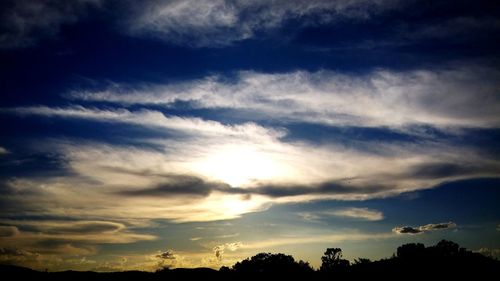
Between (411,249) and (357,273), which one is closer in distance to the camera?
(357,273)

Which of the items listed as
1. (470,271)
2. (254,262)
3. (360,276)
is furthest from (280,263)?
(470,271)

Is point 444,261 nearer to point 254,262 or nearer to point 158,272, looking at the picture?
point 158,272

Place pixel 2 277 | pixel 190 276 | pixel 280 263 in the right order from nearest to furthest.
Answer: pixel 2 277 → pixel 190 276 → pixel 280 263

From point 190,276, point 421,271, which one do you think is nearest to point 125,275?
point 190,276

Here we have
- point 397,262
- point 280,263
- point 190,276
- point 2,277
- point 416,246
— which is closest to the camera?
point 2,277

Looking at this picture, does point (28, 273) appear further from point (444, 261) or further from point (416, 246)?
point (416, 246)

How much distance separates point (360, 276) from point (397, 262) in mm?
9168

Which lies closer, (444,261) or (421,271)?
(421,271)

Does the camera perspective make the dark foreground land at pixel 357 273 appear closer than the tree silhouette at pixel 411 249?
Yes

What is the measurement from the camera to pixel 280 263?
11488cm

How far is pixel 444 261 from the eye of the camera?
63281 millimetres

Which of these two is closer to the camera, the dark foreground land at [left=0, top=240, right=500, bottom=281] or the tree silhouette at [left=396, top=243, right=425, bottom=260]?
the dark foreground land at [left=0, top=240, right=500, bottom=281]

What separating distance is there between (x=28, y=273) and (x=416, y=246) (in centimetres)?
8895

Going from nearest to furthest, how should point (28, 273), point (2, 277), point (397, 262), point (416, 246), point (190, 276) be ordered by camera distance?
point (2, 277) → point (28, 273) → point (190, 276) → point (397, 262) → point (416, 246)
